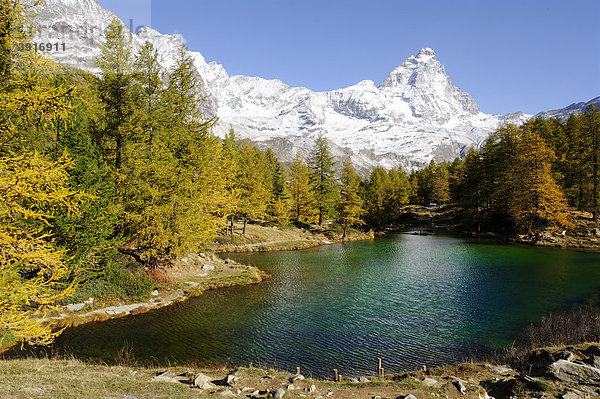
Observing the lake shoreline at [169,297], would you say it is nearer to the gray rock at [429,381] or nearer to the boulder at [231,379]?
the boulder at [231,379]

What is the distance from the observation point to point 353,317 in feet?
68.0

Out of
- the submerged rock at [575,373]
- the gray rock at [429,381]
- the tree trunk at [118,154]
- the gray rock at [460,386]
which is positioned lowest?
the gray rock at [429,381]

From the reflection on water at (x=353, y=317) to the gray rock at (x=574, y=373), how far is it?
4738mm

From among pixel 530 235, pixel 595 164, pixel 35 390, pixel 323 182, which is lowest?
pixel 530 235

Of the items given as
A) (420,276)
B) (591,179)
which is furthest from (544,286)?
(591,179)

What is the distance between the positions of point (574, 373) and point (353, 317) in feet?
38.2

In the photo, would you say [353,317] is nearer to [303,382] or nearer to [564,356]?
[303,382]

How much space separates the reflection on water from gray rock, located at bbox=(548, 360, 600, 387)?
15.5 feet

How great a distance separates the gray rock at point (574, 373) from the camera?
10.3 meters

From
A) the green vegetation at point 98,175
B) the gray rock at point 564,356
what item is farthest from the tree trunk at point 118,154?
the gray rock at point 564,356

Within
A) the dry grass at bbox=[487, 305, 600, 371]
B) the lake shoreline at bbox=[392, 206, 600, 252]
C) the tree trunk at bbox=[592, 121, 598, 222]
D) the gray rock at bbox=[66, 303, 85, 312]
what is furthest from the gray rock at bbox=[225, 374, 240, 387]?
the tree trunk at bbox=[592, 121, 598, 222]

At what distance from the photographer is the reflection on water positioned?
1567 cm

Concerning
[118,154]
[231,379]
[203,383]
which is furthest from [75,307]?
[231,379]

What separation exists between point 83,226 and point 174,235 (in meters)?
5.84
